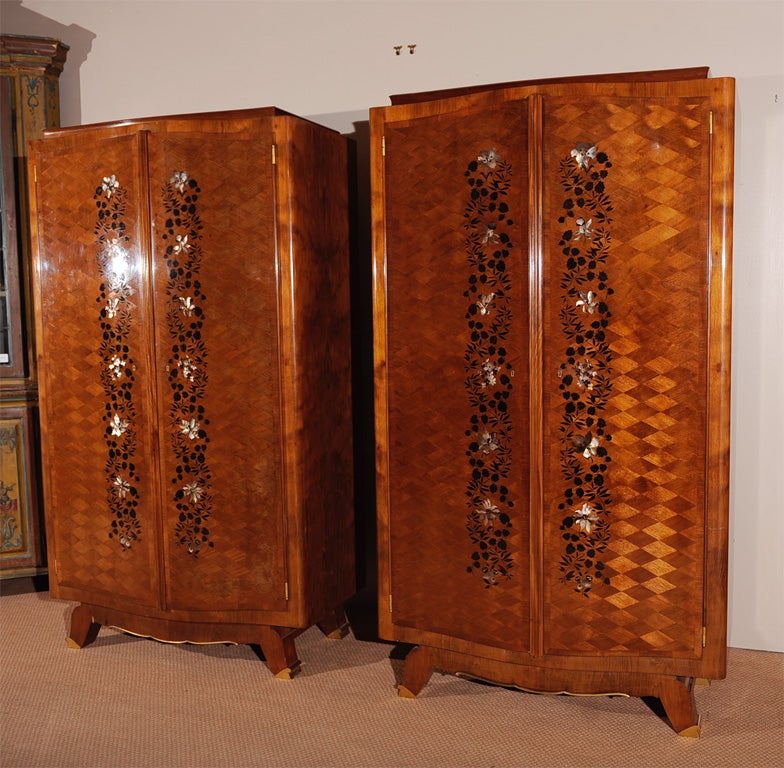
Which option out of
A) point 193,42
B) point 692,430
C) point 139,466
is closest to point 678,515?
point 692,430

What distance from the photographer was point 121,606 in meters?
3.12

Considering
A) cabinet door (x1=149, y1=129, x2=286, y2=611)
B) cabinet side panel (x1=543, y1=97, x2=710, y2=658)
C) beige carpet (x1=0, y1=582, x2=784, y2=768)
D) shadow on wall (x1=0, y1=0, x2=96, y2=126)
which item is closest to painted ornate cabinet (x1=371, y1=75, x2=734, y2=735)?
cabinet side panel (x1=543, y1=97, x2=710, y2=658)

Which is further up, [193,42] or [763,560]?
[193,42]

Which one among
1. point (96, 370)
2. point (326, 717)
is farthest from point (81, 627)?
point (326, 717)

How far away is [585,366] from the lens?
2.51 metres

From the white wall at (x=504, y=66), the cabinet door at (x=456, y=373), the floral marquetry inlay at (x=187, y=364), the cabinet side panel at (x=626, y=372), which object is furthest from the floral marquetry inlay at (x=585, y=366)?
the floral marquetry inlay at (x=187, y=364)

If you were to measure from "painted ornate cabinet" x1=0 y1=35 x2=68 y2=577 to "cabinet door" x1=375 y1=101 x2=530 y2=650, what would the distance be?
6.16ft

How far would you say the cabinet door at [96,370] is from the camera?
9.84 feet

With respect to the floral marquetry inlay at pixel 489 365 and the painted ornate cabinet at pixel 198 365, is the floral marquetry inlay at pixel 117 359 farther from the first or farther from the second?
the floral marquetry inlay at pixel 489 365

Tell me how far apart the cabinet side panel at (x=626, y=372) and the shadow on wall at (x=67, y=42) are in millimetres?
2438

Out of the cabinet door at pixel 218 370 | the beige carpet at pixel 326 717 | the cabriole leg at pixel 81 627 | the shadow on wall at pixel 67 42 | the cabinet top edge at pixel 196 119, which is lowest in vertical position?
the beige carpet at pixel 326 717

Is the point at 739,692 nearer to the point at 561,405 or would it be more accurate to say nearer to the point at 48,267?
the point at 561,405

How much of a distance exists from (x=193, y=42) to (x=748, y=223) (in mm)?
2378

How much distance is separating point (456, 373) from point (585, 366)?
395mm
